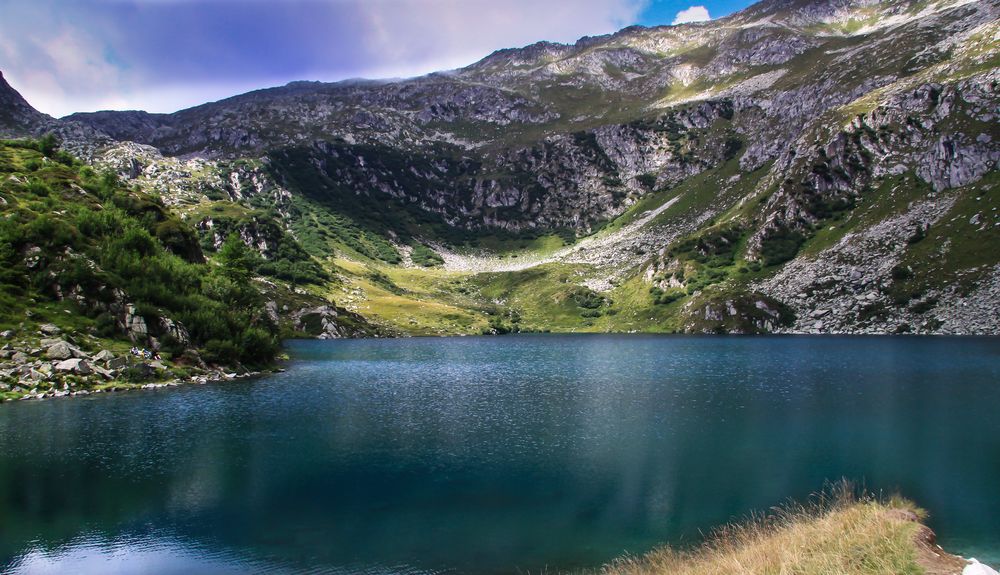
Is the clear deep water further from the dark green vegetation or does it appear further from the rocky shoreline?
the dark green vegetation

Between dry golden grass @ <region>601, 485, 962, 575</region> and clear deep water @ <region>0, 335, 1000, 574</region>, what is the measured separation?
282cm

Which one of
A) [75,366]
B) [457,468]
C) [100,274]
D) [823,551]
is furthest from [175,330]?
[823,551]

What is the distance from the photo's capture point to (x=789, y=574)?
14039mm

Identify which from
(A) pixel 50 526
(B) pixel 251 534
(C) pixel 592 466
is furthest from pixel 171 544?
(C) pixel 592 466

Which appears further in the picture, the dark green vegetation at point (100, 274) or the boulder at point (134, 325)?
the boulder at point (134, 325)

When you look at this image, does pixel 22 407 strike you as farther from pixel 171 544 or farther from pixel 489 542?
pixel 489 542

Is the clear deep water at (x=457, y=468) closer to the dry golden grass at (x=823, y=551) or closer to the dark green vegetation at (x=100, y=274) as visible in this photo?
Answer: the dry golden grass at (x=823, y=551)

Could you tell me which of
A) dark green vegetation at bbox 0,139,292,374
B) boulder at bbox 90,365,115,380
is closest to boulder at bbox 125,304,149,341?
dark green vegetation at bbox 0,139,292,374

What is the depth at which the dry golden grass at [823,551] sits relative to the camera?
14734 mm

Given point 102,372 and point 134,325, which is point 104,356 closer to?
point 102,372

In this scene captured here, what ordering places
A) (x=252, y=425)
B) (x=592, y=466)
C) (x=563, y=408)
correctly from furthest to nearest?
(x=563, y=408), (x=252, y=425), (x=592, y=466)

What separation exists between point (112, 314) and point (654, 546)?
63360mm

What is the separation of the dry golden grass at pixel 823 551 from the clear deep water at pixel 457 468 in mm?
2818

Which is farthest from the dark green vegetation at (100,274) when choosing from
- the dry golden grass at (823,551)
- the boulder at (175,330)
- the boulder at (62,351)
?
the dry golden grass at (823,551)
